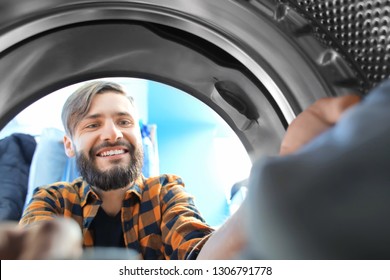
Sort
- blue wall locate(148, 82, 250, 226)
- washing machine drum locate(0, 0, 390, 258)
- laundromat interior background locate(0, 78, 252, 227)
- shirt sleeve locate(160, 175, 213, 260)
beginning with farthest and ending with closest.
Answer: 1. blue wall locate(148, 82, 250, 226)
2. laundromat interior background locate(0, 78, 252, 227)
3. shirt sleeve locate(160, 175, 213, 260)
4. washing machine drum locate(0, 0, 390, 258)

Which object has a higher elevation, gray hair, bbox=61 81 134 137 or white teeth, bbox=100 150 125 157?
gray hair, bbox=61 81 134 137

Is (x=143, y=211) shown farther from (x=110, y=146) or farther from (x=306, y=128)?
(x=306, y=128)

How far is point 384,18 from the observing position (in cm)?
38

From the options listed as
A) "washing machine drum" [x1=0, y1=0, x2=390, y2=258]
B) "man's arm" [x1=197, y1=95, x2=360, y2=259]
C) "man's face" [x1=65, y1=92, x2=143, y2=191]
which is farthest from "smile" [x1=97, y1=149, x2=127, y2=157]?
"man's arm" [x1=197, y1=95, x2=360, y2=259]

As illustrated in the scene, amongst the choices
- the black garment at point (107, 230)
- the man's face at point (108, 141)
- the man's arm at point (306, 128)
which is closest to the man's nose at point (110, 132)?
the man's face at point (108, 141)

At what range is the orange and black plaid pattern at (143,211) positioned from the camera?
2.18ft

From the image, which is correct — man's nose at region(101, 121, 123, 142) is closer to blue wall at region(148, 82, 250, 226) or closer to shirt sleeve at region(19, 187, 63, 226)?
shirt sleeve at region(19, 187, 63, 226)

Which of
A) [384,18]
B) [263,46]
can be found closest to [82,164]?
[263,46]

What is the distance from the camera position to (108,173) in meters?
0.79

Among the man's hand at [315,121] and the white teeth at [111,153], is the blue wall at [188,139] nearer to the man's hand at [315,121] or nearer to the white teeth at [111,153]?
the white teeth at [111,153]

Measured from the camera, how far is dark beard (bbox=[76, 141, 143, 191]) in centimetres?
78

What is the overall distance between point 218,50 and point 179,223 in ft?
0.82
